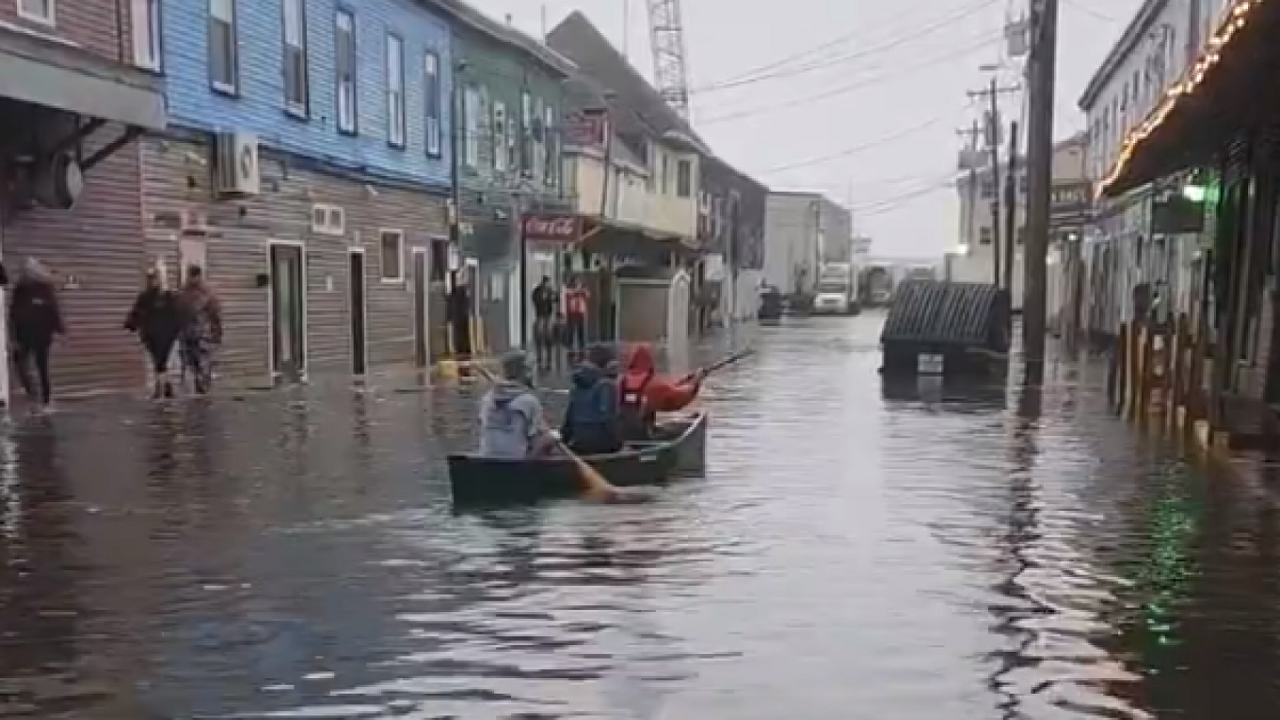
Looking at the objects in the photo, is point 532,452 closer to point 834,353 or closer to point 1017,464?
point 1017,464

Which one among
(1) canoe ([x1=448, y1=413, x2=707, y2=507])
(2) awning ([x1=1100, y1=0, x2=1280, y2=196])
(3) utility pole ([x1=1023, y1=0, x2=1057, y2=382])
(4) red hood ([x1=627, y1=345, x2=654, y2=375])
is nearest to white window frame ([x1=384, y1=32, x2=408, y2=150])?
(3) utility pole ([x1=1023, y1=0, x2=1057, y2=382])

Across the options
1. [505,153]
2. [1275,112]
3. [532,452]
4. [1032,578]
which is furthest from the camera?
[505,153]

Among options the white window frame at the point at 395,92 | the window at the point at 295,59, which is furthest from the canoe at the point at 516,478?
the white window frame at the point at 395,92

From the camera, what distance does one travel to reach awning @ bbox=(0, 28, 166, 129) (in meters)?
17.7

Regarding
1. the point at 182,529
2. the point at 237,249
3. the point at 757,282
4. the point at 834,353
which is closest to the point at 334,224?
the point at 237,249

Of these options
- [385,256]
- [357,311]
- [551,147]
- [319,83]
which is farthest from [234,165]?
[551,147]

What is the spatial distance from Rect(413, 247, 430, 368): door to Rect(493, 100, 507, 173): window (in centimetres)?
622

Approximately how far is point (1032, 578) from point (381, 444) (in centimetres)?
893

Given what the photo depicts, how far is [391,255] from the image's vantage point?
3297 cm

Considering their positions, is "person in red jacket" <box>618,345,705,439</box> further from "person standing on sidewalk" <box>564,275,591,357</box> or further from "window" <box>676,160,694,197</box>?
"window" <box>676,160,694,197</box>

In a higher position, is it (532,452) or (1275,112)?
(1275,112)

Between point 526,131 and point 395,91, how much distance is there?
989 centimetres

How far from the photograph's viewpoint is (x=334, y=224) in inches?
1167

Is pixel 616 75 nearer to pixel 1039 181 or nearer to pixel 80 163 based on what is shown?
pixel 1039 181
